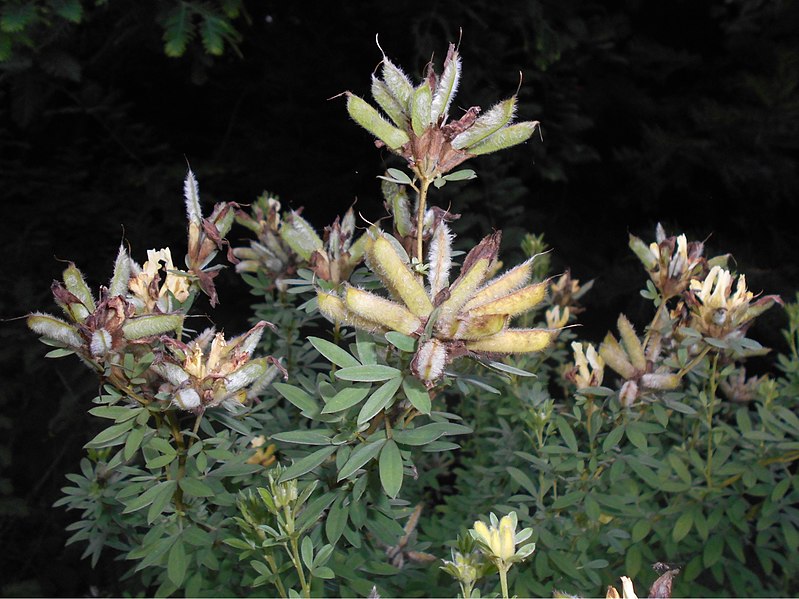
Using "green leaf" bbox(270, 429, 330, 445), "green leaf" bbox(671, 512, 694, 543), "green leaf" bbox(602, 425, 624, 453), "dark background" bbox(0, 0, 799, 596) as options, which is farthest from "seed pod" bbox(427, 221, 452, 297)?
"dark background" bbox(0, 0, 799, 596)

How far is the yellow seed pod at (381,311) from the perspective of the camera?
0.59 metres

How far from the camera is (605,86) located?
2648mm

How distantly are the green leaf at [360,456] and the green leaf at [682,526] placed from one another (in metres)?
0.55

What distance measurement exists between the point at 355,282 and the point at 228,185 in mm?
1628

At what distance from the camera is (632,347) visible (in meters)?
0.96

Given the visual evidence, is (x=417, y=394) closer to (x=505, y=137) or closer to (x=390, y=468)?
(x=390, y=468)

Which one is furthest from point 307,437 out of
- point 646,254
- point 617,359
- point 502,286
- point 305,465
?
point 646,254

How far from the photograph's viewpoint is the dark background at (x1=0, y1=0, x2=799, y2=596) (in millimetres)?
2049

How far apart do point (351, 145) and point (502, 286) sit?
1.97m

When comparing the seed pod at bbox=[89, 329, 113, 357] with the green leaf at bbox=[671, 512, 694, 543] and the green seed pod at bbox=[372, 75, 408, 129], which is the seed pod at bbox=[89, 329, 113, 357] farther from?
the green leaf at bbox=[671, 512, 694, 543]

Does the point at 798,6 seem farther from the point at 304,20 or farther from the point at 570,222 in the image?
the point at 304,20

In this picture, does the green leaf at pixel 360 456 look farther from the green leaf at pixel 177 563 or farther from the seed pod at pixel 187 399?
the green leaf at pixel 177 563

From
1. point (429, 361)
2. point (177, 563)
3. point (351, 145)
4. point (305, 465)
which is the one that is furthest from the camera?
point (351, 145)

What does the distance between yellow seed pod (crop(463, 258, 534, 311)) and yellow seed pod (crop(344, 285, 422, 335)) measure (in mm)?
55
